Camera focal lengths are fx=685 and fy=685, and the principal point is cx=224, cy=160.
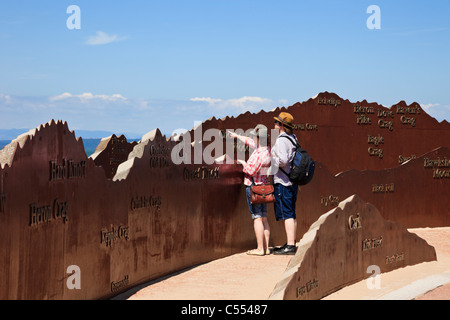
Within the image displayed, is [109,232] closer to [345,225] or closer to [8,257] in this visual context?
[8,257]

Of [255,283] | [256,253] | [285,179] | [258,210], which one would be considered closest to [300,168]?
[285,179]

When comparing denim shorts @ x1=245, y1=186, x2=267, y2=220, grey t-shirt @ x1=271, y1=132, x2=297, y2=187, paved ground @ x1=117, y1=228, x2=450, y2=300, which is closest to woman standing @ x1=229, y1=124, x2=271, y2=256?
denim shorts @ x1=245, y1=186, x2=267, y2=220

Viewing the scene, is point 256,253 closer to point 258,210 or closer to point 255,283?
point 258,210

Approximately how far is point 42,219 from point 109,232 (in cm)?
124

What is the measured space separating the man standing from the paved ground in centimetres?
37

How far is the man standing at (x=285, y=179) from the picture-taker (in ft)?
29.8

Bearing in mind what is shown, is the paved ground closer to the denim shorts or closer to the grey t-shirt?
the denim shorts

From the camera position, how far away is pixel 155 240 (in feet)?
25.9

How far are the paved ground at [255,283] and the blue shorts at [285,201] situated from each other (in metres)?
0.57

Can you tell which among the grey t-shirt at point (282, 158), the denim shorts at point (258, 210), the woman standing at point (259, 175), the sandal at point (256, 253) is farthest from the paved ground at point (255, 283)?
the grey t-shirt at point (282, 158)

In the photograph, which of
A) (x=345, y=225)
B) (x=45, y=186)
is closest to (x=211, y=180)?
(x=345, y=225)

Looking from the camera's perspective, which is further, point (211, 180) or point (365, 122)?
point (365, 122)

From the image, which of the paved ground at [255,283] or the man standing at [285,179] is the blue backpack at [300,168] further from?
the paved ground at [255,283]

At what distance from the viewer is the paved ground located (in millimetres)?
7066
